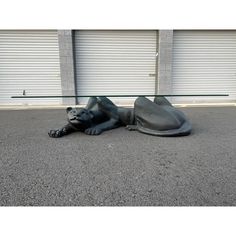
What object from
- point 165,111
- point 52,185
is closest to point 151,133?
point 165,111

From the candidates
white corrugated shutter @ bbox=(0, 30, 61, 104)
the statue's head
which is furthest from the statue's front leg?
white corrugated shutter @ bbox=(0, 30, 61, 104)

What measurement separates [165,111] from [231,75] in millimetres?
4585

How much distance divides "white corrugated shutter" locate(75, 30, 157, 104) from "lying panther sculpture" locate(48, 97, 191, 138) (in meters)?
2.59

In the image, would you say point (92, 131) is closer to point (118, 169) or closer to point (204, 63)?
point (118, 169)

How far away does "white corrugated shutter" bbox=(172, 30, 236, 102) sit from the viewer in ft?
19.7

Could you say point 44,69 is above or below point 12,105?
above

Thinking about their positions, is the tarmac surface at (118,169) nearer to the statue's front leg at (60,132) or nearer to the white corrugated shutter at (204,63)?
the statue's front leg at (60,132)

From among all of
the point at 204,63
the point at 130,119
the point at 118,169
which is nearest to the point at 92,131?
the point at 130,119

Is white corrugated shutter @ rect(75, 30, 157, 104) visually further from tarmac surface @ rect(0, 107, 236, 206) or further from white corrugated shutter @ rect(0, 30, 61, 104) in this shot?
tarmac surface @ rect(0, 107, 236, 206)

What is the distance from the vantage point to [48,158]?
7.50ft

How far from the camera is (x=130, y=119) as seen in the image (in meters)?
3.27

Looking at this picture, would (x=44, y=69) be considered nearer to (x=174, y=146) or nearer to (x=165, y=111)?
(x=165, y=111)

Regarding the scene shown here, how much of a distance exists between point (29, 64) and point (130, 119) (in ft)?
13.4

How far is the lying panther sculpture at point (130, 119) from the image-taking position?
2.88m
